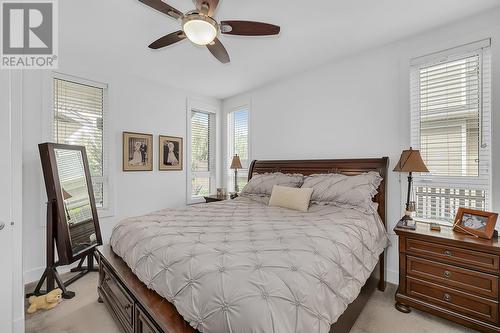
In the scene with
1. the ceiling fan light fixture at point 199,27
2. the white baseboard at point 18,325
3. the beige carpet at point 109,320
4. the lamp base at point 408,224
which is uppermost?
the ceiling fan light fixture at point 199,27

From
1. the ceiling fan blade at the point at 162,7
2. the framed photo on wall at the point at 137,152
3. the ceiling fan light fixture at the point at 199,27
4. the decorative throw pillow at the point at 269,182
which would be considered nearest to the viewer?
the ceiling fan blade at the point at 162,7

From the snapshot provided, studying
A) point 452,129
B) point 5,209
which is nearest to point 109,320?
point 5,209

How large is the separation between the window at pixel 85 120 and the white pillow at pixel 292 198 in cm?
252

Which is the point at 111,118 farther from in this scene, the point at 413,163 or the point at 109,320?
the point at 413,163

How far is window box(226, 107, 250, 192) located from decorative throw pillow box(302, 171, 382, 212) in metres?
1.94

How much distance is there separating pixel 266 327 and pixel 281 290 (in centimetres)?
17

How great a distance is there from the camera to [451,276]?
199cm

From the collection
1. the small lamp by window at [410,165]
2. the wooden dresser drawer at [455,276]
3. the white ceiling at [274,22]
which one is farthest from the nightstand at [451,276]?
the white ceiling at [274,22]

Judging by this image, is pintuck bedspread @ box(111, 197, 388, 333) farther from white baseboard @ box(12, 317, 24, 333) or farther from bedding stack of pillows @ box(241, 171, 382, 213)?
white baseboard @ box(12, 317, 24, 333)

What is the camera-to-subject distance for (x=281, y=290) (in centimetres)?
105

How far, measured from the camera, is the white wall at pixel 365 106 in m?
2.34

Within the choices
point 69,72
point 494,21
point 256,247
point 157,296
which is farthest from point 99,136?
point 494,21

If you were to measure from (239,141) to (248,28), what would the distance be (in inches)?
117

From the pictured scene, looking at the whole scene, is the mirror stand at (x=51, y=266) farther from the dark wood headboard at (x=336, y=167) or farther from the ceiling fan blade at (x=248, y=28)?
A: the dark wood headboard at (x=336, y=167)
